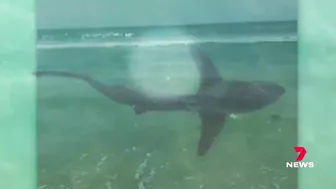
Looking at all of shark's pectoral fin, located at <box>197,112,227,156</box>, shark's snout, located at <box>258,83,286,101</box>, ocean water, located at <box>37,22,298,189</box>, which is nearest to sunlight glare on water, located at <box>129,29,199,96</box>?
ocean water, located at <box>37,22,298,189</box>

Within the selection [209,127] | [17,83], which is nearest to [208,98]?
[209,127]

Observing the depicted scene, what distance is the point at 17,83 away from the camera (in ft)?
6.72

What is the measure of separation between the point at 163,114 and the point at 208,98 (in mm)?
203

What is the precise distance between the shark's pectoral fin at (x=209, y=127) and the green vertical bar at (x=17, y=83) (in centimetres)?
72

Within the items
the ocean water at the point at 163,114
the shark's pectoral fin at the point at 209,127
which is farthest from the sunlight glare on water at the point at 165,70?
the shark's pectoral fin at the point at 209,127

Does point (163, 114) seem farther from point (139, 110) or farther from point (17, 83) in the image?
point (17, 83)

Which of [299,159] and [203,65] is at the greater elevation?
[203,65]

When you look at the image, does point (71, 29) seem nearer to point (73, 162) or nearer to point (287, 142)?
point (73, 162)

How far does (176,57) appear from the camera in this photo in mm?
2035

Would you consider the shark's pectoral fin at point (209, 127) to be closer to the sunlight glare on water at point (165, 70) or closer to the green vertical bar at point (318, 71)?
the sunlight glare on water at point (165, 70)

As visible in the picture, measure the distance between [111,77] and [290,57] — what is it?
76 centimetres

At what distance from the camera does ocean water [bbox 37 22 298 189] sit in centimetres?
203

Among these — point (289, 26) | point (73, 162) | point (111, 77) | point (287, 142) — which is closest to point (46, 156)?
point (73, 162)

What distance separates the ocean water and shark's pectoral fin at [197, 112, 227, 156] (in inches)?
1.1
